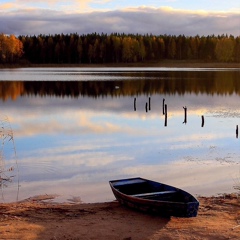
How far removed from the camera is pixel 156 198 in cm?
1215

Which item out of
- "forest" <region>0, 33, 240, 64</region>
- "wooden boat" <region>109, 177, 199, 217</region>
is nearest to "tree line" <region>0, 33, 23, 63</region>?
"forest" <region>0, 33, 240, 64</region>

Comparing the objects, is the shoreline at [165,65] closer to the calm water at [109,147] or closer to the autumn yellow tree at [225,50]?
the autumn yellow tree at [225,50]

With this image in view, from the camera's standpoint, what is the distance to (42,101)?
47219 millimetres

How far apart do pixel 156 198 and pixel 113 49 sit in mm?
148423

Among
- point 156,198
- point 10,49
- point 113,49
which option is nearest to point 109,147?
point 156,198

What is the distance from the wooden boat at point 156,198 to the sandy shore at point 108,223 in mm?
262

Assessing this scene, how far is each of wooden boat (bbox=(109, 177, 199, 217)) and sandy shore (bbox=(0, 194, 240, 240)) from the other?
0.26 meters

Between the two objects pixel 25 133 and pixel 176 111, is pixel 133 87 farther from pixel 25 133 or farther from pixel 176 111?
pixel 25 133

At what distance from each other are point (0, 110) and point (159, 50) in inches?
5109

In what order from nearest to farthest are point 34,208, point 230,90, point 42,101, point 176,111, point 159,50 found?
point 34,208 → point 176,111 → point 42,101 → point 230,90 → point 159,50

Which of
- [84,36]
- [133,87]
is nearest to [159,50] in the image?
[84,36]

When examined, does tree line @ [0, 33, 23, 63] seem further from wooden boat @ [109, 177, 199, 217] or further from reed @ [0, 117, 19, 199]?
wooden boat @ [109, 177, 199, 217]

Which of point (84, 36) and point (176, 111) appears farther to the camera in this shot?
point (84, 36)

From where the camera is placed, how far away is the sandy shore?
408 inches
